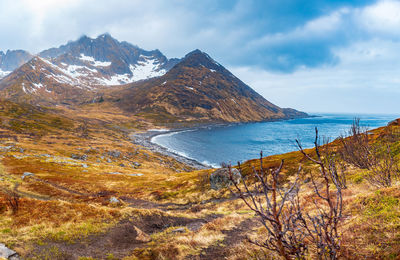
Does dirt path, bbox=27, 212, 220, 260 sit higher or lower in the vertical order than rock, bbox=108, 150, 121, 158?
higher

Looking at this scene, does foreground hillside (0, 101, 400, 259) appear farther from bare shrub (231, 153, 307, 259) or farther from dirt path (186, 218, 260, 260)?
bare shrub (231, 153, 307, 259)

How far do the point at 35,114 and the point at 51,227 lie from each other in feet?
779

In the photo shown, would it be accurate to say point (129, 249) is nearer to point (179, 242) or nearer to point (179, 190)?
point (179, 242)

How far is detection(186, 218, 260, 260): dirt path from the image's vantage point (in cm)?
1160

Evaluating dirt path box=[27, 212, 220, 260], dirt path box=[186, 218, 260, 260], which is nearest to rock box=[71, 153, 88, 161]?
dirt path box=[27, 212, 220, 260]

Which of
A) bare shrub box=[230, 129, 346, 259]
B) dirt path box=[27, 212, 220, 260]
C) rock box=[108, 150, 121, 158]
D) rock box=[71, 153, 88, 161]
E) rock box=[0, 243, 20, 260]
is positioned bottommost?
rock box=[108, 150, 121, 158]

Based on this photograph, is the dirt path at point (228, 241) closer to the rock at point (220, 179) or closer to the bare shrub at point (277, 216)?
the bare shrub at point (277, 216)

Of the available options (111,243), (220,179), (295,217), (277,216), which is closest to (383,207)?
(295,217)

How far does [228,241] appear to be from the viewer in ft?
46.1

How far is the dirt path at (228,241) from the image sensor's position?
1160 centimetres

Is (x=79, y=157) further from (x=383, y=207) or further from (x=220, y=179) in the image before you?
(x=383, y=207)

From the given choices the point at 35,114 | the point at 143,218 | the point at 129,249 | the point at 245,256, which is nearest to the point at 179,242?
the point at 129,249

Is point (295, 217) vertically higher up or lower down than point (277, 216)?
lower down

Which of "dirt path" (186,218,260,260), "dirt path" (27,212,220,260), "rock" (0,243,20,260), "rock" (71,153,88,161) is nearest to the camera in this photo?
"dirt path" (186,218,260,260)
